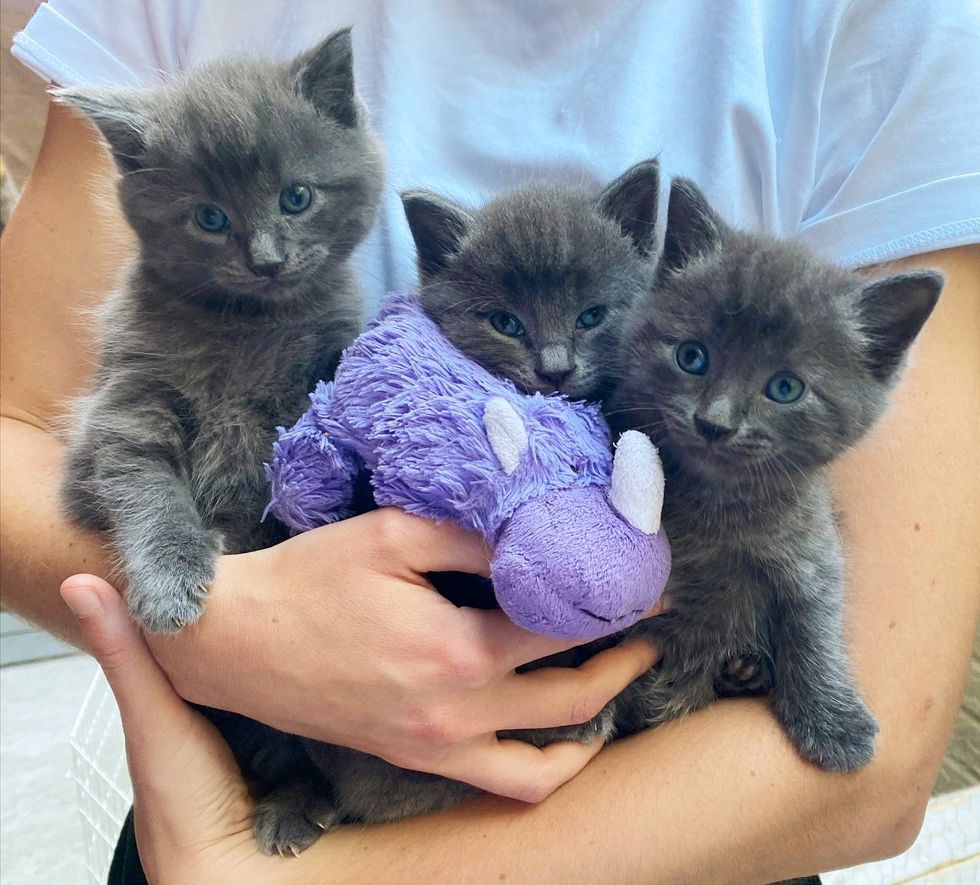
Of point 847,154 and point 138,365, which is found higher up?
point 847,154

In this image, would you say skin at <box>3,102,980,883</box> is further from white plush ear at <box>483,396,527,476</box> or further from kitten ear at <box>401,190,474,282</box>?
kitten ear at <box>401,190,474,282</box>

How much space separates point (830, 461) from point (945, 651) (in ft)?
0.92

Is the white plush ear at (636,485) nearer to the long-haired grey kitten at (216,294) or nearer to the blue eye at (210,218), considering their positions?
the long-haired grey kitten at (216,294)

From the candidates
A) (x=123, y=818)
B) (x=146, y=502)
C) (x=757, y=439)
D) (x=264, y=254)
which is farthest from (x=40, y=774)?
(x=757, y=439)

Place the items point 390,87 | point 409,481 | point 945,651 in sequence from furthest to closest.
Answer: point 390,87 → point 945,651 → point 409,481

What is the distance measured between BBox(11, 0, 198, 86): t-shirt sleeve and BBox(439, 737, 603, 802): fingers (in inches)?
42.9

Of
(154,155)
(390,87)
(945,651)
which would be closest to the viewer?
(945,651)

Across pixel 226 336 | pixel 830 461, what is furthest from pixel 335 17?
pixel 830 461

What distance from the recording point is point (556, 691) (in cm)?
93

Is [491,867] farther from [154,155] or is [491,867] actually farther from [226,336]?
[154,155]

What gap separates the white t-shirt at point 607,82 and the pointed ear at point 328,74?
0.40 feet

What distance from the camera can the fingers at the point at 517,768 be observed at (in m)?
0.92

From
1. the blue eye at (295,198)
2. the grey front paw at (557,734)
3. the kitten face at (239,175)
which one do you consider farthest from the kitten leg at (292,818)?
the blue eye at (295,198)

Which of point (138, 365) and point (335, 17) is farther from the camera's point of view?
point (335, 17)
